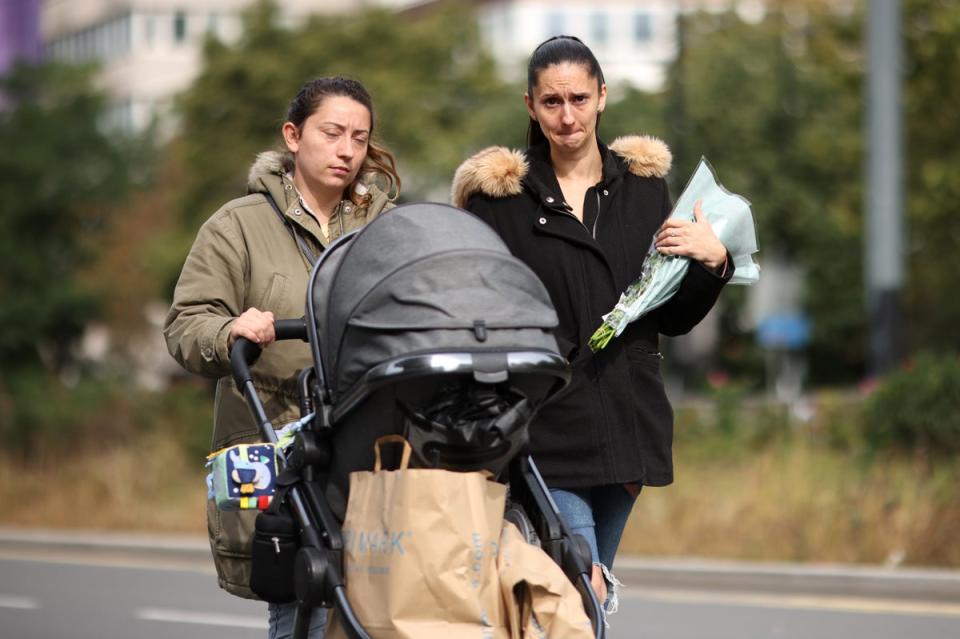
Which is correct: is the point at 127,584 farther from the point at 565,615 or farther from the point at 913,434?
the point at 565,615

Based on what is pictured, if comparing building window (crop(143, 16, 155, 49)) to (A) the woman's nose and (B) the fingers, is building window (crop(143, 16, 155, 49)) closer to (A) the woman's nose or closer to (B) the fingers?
(A) the woman's nose

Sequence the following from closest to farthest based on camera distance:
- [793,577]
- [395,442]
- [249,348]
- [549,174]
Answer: [395,442], [249,348], [549,174], [793,577]

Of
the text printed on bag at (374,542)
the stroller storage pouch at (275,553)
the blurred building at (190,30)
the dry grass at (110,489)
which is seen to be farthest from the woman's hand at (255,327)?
the blurred building at (190,30)

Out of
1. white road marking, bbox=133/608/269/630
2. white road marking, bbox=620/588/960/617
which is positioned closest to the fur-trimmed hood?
white road marking, bbox=133/608/269/630

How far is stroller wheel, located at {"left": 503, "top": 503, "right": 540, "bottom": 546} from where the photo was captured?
4016 mm

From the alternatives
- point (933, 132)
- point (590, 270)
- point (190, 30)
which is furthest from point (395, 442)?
point (190, 30)

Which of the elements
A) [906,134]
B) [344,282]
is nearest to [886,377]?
[344,282]

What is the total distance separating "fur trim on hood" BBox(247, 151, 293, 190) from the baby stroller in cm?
66

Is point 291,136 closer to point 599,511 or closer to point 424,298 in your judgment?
point 424,298

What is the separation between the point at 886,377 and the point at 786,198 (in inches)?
988

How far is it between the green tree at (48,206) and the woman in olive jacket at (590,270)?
18550 mm

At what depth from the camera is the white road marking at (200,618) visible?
9.99 meters

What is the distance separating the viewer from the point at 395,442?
3934 mm

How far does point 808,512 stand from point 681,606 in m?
1.71
